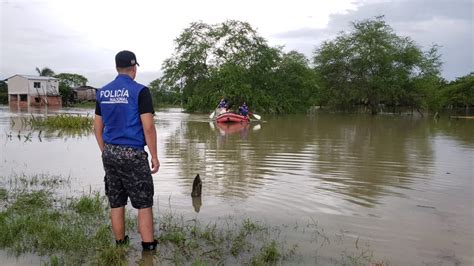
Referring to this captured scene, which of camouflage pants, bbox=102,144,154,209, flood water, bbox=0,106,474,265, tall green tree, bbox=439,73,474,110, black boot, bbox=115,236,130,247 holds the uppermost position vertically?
tall green tree, bbox=439,73,474,110

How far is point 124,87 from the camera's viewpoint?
3705 mm

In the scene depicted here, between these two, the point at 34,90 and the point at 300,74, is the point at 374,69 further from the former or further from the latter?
the point at 34,90

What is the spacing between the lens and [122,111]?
3.72 metres

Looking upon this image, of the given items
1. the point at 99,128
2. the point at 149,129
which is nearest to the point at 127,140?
the point at 149,129

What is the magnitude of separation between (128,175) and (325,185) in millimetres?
4612

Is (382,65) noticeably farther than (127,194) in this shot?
Yes

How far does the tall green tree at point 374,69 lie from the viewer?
1794 inches

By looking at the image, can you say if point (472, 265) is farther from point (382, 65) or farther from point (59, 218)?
point (382, 65)

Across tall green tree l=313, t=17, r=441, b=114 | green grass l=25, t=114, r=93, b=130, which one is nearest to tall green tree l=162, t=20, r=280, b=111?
tall green tree l=313, t=17, r=441, b=114

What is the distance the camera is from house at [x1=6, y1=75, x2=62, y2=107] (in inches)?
2260

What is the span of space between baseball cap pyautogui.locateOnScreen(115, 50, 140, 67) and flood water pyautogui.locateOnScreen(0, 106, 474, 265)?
2272 millimetres

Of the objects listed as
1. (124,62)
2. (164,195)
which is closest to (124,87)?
(124,62)

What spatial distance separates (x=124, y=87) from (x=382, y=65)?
151 feet

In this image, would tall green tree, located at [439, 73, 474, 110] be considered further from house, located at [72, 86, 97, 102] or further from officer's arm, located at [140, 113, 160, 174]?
officer's arm, located at [140, 113, 160, 174]
